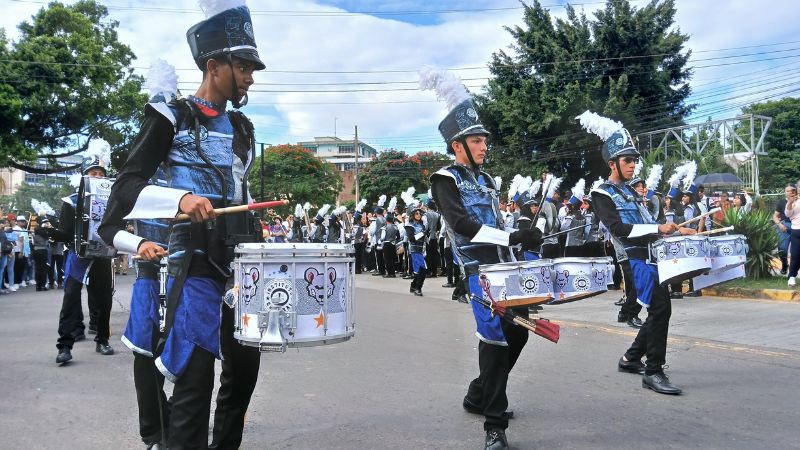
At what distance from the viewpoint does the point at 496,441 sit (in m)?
4.14

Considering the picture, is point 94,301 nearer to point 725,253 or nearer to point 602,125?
point 602,125

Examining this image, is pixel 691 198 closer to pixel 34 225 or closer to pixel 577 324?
pixel 577 324

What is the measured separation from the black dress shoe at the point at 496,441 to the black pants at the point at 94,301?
522 centimetres

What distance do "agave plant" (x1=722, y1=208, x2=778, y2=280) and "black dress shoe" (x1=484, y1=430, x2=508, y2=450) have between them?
10458mm

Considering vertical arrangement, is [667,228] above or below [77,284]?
above

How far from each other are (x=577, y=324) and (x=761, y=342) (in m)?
2.49

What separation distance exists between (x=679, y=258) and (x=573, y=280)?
5.68 feet

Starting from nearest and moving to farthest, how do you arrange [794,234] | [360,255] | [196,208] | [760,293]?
[196,208] → [760,293] → [794,234] → [360,255]

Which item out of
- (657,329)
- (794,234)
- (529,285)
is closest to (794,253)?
(794,234)

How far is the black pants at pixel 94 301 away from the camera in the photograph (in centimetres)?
736

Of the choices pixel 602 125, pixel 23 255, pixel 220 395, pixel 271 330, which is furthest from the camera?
pixel 23 255

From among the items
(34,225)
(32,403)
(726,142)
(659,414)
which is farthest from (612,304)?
(726,142)

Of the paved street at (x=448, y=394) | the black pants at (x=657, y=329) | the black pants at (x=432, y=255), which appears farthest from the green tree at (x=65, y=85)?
the black pants at (x=657, y=329)

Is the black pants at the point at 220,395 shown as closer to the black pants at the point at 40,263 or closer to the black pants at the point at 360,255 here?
the black pants at the point at 40,263
